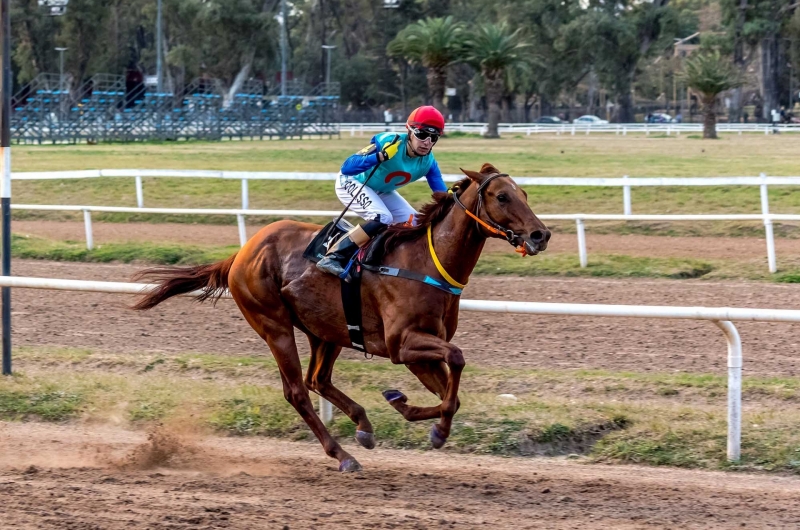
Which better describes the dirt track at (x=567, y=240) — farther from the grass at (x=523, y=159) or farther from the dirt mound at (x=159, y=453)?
the dirt mound at (x=159, y=453)

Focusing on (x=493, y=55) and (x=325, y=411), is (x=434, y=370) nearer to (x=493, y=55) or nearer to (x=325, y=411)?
(x=325, y=411)

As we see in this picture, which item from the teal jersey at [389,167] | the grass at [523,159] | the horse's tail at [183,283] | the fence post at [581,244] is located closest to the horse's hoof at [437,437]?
the teal jersey at [389,167]

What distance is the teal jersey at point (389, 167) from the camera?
605 cm

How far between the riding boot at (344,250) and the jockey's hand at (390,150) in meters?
0.43

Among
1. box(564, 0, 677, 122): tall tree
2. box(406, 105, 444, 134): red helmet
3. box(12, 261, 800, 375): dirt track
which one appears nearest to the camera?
box(406, 105, 444, 134): red helmet

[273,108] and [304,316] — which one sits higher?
[273,108]

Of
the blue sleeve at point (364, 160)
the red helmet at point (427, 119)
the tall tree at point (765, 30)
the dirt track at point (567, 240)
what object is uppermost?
the tall tree at point (765, 30)

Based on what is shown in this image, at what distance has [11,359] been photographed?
26.7 feet

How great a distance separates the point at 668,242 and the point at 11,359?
9.95 m

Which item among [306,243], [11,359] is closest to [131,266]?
[11,359]

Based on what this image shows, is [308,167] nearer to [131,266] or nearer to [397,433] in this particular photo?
[131,266]

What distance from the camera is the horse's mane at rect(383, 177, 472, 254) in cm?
593

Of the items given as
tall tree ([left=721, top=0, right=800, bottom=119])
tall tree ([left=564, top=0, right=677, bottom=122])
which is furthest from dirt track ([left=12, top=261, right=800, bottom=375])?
tall tree ([left=564, top=0, right=677, bottom=122])

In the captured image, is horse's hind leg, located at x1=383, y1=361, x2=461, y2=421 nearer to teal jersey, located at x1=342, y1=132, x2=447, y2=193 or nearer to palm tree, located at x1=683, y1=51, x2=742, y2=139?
teal jersey, located at x1=342, y1=132, x2=447, y2=193
